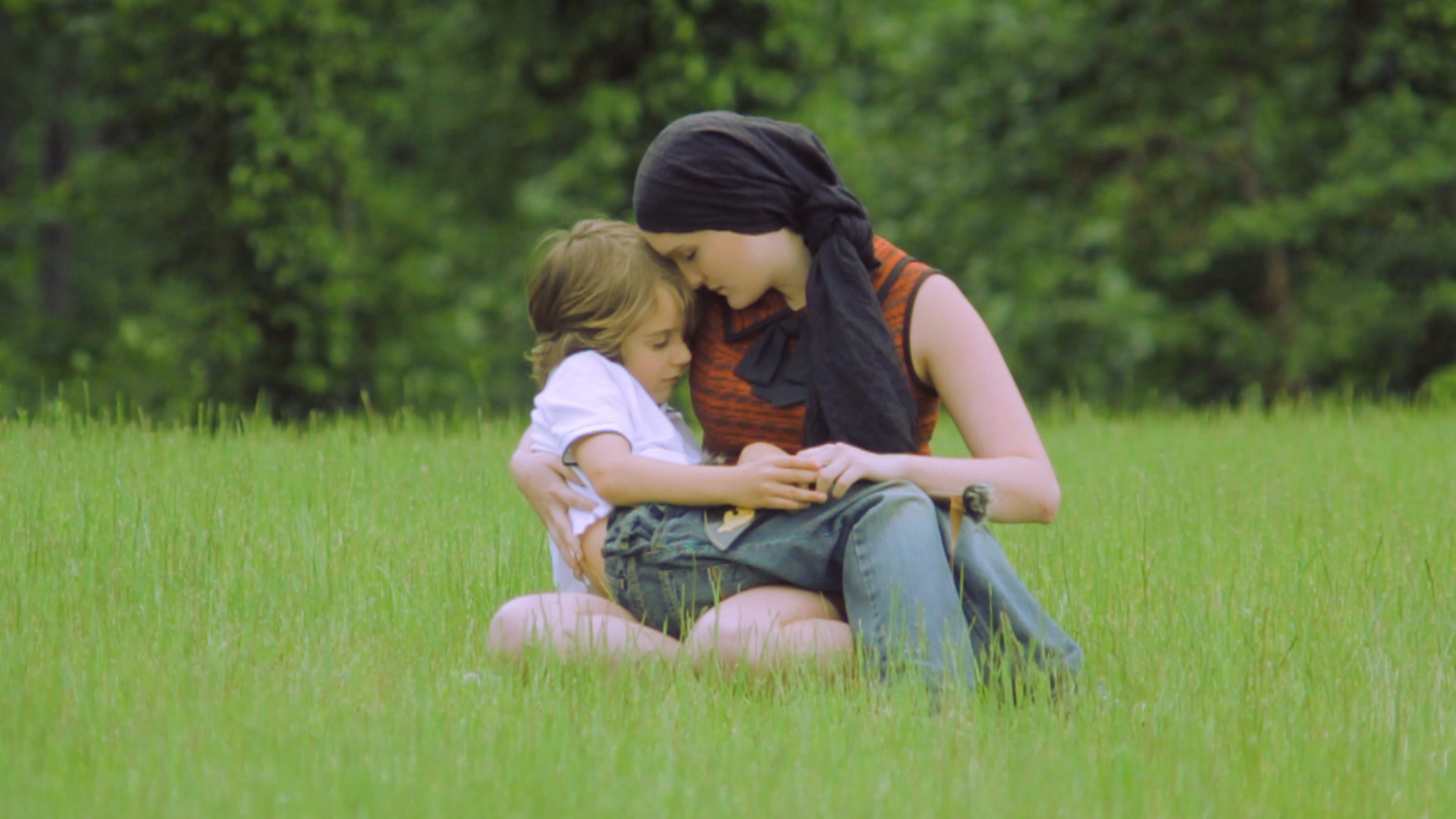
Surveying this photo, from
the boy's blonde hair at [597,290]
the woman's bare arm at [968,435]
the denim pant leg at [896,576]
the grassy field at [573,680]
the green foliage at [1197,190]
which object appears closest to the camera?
the grassy field at [573,680]

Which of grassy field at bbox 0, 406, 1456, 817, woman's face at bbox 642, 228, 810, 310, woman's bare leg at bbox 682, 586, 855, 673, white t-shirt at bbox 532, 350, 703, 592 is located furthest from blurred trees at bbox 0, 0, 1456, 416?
woman's bare leg at bbox 682, 586, 855, 673

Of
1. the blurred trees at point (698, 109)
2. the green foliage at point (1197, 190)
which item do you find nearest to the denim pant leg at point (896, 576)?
the blurred trees at point (698, 109)

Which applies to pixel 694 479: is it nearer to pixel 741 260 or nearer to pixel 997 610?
pixel 741 260

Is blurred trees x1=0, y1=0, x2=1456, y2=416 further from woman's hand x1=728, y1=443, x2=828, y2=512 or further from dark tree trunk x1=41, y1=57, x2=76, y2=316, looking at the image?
woman's hand x1=728, y1=443, x2=828, y2=512

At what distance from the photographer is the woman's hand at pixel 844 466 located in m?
3.39

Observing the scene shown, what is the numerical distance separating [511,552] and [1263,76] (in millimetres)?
11034

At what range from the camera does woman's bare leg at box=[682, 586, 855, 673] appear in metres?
3.50

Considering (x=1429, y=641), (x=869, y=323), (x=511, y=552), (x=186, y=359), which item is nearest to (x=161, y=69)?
(x=186, y=359)

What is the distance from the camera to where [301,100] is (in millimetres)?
10758

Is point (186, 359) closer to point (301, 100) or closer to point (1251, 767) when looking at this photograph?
point (301, 100)

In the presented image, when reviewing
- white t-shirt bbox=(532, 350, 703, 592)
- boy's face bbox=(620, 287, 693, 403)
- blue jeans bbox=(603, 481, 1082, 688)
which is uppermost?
boy's face bbox=(620, 287, 693, 403)

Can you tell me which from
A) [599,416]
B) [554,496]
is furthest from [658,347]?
[554,496]

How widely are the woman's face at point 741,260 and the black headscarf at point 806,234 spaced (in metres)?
0.03

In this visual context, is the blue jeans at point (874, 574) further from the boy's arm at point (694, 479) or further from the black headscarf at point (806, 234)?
the black headscarf at point (806, 234)
